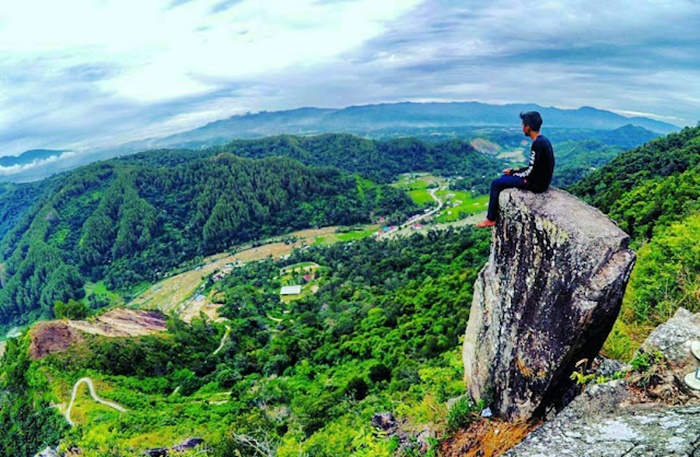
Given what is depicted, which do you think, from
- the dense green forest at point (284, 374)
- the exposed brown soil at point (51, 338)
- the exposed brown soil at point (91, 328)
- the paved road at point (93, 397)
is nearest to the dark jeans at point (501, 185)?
the dense green forest at point (284, 374)

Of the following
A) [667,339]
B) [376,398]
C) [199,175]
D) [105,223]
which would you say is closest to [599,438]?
[667,339]

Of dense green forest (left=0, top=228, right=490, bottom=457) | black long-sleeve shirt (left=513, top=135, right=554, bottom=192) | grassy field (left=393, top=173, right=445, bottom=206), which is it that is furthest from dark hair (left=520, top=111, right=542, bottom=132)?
grassy field (left=393, top=173, right=445, bottom=206)

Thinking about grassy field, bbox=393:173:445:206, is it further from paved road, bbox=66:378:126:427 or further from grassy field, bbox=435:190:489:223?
paved road, bbox=66:378:126:427

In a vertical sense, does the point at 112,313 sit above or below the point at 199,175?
below

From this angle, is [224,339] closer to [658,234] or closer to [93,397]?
[93,397]

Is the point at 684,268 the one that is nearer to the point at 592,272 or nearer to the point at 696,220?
the point at 696,220

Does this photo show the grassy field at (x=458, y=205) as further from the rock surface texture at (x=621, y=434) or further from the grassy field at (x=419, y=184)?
the rock surface texture at (x=621, y=434)

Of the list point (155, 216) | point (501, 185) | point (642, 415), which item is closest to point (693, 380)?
point (642, 415)
